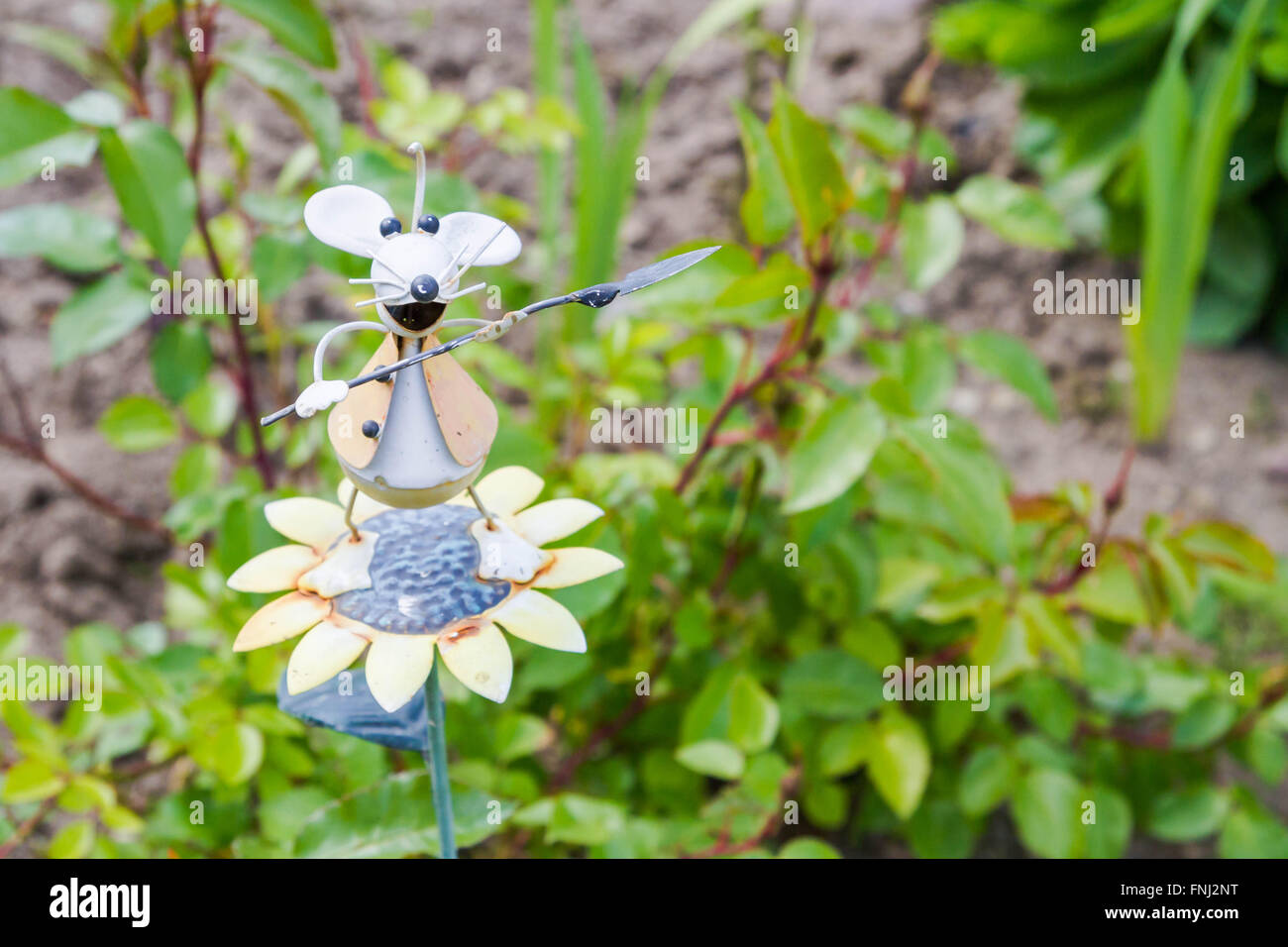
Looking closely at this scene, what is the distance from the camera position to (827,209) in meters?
0.88

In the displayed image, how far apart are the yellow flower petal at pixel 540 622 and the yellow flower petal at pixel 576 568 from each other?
0.02 meters

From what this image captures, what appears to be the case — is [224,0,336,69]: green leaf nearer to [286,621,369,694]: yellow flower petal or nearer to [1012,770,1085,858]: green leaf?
[286,621,369,694]: yellow flower petal

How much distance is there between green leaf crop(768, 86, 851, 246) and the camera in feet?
2.82

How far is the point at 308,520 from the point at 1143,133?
52.8 inches

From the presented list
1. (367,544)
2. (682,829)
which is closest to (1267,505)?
(682,829)

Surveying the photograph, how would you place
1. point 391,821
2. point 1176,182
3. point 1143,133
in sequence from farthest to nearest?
point 1143,133 < point 1176,182 < point 391,821

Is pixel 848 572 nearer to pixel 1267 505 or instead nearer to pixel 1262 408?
pixel 1267 505

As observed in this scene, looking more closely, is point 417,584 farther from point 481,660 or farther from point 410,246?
point 410,246

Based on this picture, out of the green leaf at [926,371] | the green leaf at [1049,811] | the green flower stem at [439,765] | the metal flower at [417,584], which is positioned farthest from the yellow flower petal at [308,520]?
the green leaf at [1049,811]

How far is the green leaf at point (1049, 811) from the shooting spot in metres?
1.01

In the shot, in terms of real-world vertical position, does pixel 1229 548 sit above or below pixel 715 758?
above

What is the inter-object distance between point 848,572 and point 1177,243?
670 mm

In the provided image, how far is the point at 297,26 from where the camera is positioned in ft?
2.84

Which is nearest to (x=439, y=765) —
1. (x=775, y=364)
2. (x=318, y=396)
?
(x=318, y=396)
